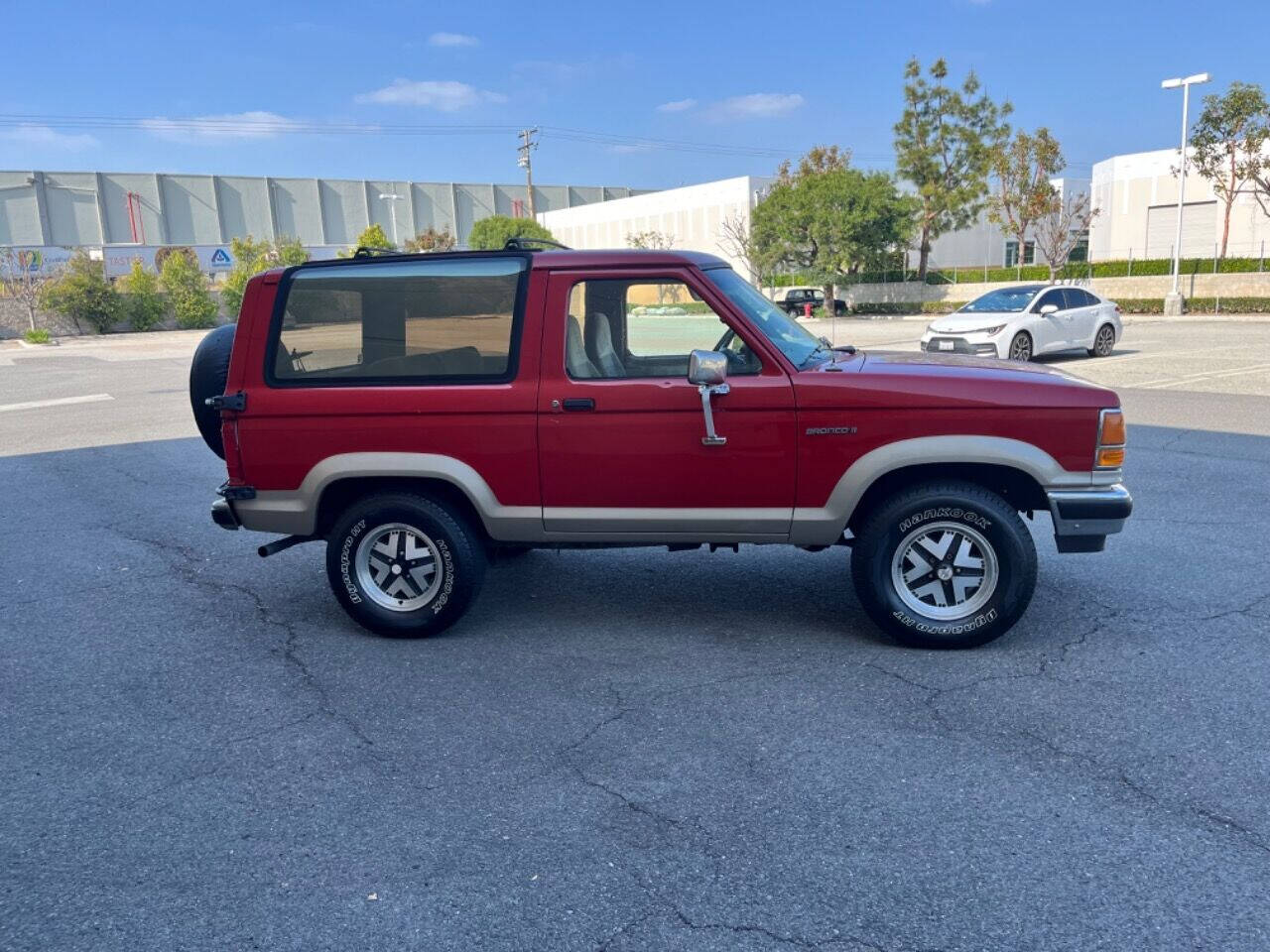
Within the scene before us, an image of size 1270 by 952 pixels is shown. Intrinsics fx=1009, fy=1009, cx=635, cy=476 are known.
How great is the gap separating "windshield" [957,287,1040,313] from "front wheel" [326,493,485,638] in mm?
16589

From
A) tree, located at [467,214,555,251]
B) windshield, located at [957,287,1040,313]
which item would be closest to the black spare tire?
windshield, located at [957,287,1040,313]

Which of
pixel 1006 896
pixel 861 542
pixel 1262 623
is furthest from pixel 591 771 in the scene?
pixel 1262 623

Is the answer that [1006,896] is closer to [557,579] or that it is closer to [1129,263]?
[557,579]

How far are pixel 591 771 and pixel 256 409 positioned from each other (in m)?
2.75

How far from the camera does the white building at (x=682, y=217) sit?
68188 millimetres

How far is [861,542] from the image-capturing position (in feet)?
16.3

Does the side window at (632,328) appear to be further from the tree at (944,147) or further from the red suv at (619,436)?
the tree at (944,147)

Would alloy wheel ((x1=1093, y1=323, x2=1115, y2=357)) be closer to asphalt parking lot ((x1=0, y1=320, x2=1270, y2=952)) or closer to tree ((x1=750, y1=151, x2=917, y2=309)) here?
asphalt parking lot ((x1=0, y1=320, x2=1270, y2=952))

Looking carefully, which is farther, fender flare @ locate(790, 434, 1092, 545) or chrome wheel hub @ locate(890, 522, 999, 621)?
chrome wheel hub @ locate(890, 522, 999, 621)

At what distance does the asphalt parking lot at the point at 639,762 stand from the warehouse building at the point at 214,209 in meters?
70.5

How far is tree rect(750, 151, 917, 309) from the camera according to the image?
1788 inches

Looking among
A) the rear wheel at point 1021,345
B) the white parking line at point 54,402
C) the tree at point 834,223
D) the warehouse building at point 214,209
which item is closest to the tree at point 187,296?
the warehouse building at point 214,209

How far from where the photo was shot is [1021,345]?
19.0 meters

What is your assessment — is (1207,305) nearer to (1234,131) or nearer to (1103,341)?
(1234,131)
